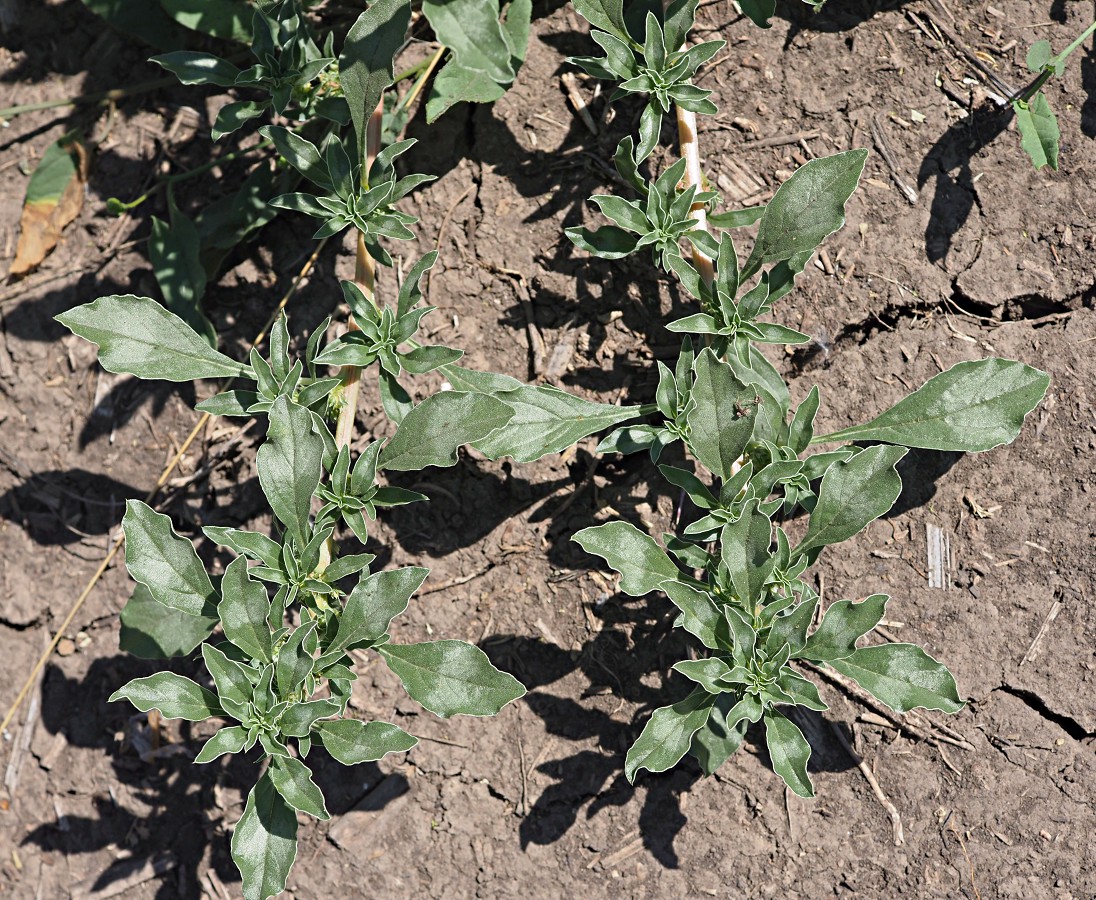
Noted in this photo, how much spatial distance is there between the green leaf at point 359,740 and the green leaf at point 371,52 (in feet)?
4.89

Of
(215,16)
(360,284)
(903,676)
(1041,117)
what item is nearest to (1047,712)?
(903,676)

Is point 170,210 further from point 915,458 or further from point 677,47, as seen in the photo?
point 915,458

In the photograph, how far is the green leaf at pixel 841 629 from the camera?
2.37 metres

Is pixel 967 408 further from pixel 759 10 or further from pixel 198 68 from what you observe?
pixel 198 68

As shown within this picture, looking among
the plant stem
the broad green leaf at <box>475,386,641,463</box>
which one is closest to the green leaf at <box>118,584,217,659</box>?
the broad green leaf at <box>475,386,641,463</box>

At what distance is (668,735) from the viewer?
2.42m

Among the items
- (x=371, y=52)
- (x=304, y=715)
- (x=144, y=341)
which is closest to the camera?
(x=304, y=715)

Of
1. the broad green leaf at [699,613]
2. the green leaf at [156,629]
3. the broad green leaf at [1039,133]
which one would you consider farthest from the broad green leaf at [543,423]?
the broad green leaf at [1039,133]

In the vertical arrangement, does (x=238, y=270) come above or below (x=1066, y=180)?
below

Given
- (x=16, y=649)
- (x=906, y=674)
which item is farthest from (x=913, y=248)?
(x=16, y=649)

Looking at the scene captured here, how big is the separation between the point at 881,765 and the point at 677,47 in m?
2.15

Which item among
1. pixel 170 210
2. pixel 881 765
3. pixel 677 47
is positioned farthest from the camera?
pixel 170 210

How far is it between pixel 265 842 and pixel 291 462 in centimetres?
97

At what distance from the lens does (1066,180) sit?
112 inches
